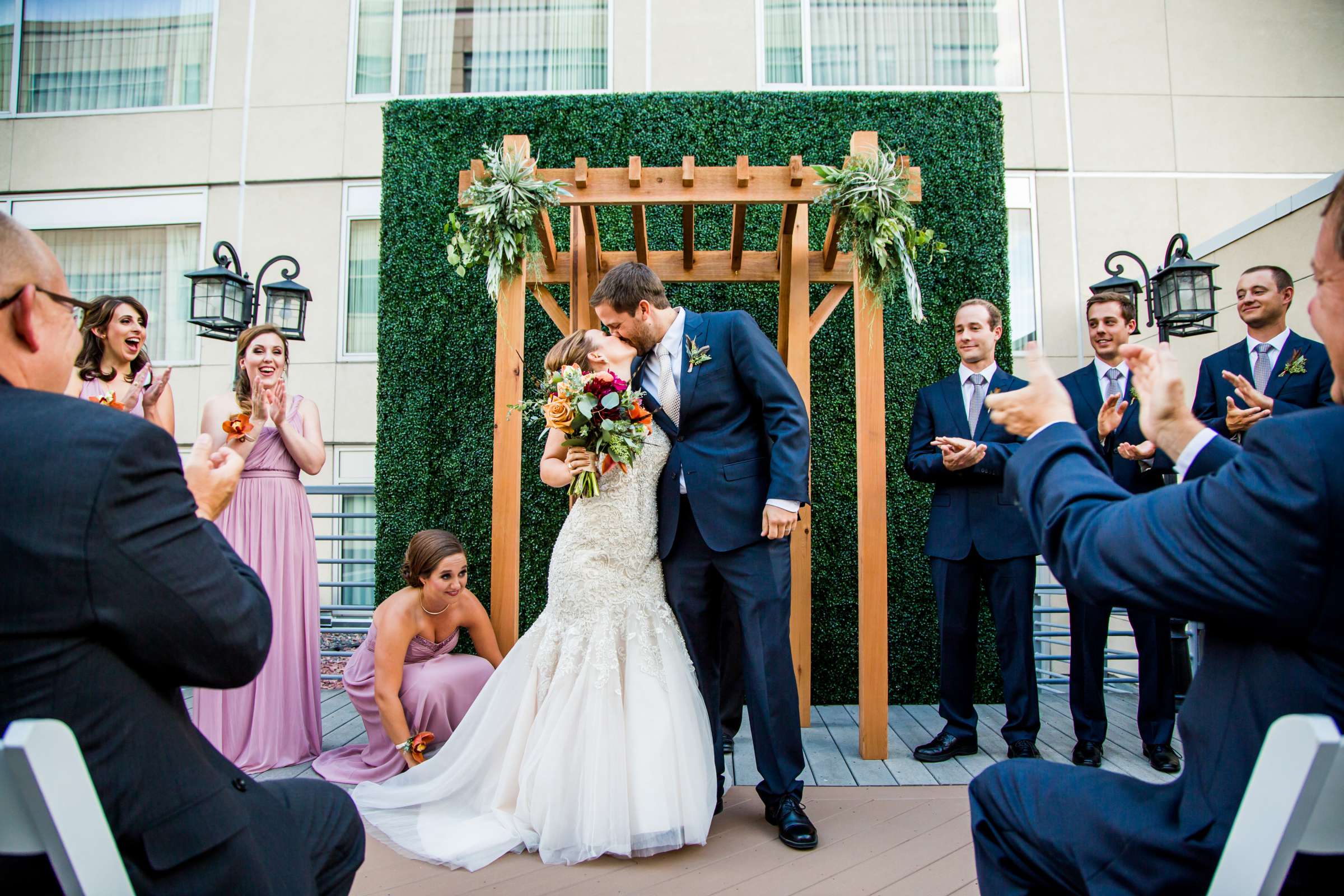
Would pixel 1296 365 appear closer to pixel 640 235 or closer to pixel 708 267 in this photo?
pixel 708 267

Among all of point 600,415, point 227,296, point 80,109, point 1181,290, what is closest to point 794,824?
point 600,415

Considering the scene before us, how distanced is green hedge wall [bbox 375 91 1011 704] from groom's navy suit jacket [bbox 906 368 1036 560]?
118 centimetres

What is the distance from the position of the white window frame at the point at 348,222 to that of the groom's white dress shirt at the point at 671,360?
646cm

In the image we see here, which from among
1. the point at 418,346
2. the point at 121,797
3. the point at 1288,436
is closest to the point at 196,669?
the point at 121,797

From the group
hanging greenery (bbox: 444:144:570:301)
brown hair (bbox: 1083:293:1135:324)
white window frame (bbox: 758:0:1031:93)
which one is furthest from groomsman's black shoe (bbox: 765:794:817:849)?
white window frame (bbox: 758:0:1031:93)

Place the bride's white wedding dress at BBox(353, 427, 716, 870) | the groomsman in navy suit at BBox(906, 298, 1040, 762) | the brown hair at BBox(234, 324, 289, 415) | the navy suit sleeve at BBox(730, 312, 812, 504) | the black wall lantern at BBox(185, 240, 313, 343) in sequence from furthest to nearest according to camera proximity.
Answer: the black wall lantern at BBox(185, 240, 313, 343) < the brown hair at BBox(234, 324, 289, 415) < the groomsman in navy suit at BBox(906, 298, 1040, 762) < the navy suit sleeve at BBox(730, 312, 812, 504) < the bride's white wedding dress at BBox(353, 427, 716, 870)

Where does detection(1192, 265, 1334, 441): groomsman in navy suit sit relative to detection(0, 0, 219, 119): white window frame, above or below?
below

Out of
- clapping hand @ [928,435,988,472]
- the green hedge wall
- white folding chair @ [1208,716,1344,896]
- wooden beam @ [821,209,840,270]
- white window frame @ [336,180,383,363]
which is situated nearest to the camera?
white folding chair @ [1208,716,1344,896]

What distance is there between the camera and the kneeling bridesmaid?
3922 mm

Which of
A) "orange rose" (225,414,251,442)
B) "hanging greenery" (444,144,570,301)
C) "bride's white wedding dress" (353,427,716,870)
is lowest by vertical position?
"bride's white wedding dress" (353,427,716,870)

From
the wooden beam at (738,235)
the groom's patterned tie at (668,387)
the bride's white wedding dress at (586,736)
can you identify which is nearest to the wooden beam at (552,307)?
the wooden beam at (738,235)

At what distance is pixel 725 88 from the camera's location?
29.0ft

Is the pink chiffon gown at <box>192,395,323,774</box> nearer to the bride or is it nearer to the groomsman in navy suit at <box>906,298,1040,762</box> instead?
the bride

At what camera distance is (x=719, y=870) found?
114 inches
